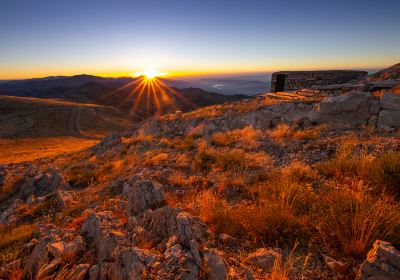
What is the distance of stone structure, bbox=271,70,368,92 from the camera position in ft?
55.2

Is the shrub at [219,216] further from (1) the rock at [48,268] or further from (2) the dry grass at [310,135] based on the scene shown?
(2) the dry grass at [310,135]

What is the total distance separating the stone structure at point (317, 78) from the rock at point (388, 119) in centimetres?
949

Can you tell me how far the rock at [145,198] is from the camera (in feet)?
13.9

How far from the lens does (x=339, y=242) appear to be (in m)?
2.76

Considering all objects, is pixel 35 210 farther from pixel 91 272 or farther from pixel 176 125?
pixel 176 125

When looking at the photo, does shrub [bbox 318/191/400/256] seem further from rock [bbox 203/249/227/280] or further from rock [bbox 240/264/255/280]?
rock [bbox 203/249/227/280]

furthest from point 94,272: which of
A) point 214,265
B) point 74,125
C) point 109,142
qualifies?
point 74,125

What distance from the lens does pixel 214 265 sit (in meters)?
2.52

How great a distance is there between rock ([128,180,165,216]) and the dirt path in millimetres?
43886

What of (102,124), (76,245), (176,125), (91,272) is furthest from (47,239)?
(102,124)

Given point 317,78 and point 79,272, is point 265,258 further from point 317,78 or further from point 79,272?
point 317,78

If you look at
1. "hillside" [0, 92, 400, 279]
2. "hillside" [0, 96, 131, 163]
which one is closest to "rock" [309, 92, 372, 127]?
"hillside" [0, 92, 400, 279]

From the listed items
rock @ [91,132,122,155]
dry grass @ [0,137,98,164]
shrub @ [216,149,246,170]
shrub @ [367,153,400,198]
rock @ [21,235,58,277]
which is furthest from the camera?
dry grass @ [0,137,98,164]

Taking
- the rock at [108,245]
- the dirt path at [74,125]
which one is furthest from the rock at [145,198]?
the dirt path at [74,125]
